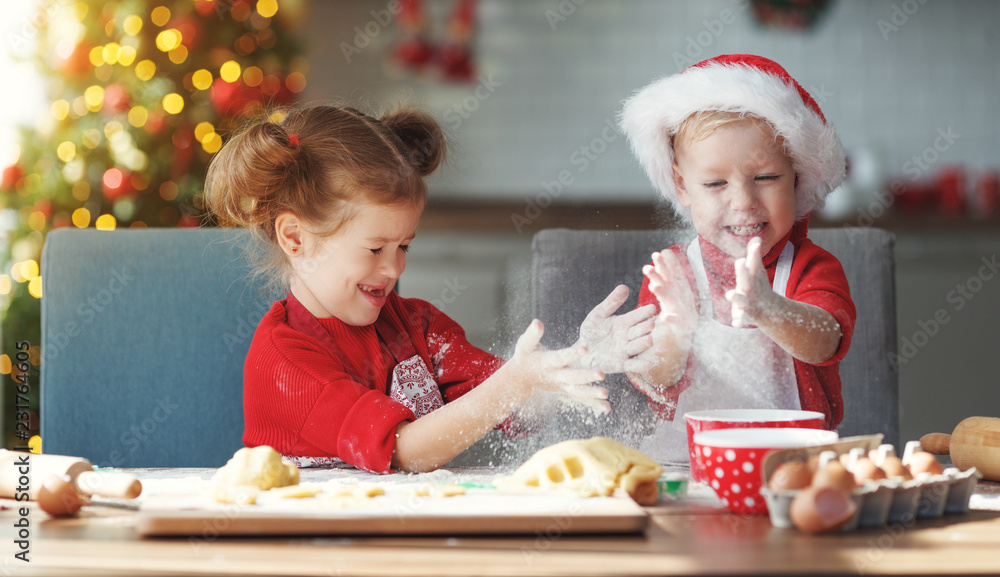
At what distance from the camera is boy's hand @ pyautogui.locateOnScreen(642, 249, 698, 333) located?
3.30 ft

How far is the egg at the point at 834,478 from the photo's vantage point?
2.07 ft

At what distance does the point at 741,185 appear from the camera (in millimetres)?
1087

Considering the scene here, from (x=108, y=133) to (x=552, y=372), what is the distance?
2.18 metres

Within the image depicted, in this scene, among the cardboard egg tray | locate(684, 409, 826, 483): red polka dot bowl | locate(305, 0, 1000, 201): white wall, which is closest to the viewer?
the cardboard egg tray

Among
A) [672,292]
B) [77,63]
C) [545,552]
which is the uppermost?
[77,63]

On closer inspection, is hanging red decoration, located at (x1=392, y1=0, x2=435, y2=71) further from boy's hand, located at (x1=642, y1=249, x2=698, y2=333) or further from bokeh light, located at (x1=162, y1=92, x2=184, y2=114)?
boy's hand, located at (x1=642, y1=249, x2=698, y2=333)

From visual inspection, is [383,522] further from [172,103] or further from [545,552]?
[172,103]

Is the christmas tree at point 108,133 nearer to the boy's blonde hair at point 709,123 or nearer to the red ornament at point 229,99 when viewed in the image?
the red ornament at point 229,99

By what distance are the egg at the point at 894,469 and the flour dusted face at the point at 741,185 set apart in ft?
1.53

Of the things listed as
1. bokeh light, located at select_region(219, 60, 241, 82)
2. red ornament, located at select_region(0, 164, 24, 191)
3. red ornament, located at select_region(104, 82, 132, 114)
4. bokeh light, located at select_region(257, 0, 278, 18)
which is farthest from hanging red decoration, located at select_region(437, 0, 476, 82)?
red ornament, located at select_region(0, 164, 24, 191)

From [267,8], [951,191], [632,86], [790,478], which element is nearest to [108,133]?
[267,8]

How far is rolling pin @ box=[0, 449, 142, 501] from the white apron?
676 mm

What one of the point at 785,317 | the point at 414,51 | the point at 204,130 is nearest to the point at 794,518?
the point at 785,317

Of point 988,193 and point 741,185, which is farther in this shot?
point 988,193
